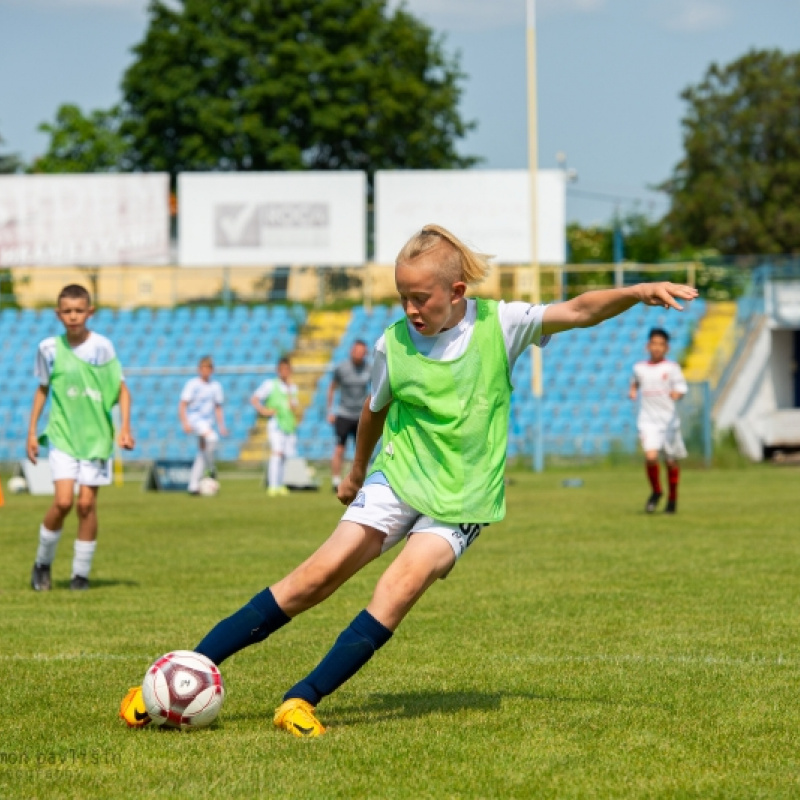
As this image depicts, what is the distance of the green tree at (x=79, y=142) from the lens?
57906 millimetres

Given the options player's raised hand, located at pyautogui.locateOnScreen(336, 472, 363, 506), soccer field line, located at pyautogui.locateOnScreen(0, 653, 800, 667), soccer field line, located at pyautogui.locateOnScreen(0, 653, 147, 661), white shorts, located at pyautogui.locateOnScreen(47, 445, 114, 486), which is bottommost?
soccer field line, located at pyautogui.locateOnScreen(0, 653, 147, 661)

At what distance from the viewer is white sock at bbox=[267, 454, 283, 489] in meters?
22.7

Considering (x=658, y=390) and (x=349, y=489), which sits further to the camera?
(x=658, y=390)

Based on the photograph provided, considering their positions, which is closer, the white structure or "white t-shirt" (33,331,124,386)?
"white t-shirt" (33,331,124,386)

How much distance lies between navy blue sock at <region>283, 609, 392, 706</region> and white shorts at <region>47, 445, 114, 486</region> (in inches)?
192

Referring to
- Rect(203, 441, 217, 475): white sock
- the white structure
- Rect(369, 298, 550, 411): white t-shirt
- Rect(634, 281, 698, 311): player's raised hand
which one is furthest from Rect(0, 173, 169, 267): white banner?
Rect(634, 281, 698, 311): player's raised hand

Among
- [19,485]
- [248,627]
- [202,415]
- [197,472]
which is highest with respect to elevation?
[202,415]

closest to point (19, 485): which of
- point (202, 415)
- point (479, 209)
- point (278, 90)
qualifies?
point (202, 415)

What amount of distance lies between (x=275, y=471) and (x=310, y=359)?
12.4m

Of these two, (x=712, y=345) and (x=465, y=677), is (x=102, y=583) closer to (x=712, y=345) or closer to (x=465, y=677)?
(x=465, y=677)

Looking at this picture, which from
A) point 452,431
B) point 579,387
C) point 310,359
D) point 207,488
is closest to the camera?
point 452,431

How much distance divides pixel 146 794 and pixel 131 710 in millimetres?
1113

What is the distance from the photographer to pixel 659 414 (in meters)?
17.0

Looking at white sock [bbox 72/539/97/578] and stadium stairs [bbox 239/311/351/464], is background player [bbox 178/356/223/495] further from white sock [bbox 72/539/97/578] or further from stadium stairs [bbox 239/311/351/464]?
white sock [bbox 72/539/97/578]
